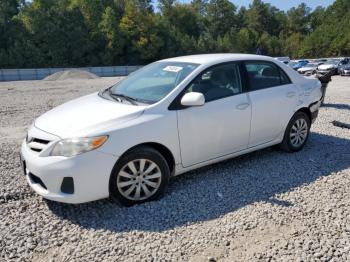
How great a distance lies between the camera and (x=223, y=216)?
3.58 metres

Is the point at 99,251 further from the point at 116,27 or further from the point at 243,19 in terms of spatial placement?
the point at 243,19

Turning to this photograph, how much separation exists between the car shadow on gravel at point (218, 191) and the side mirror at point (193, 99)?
1.08 metres

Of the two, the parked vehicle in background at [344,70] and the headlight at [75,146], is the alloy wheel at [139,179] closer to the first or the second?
the headlight at [75,146]

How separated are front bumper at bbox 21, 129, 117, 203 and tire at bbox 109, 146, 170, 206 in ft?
0.41

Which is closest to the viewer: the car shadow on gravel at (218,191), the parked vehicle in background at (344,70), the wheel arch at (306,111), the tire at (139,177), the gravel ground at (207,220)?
the gravel ground at (207,220)

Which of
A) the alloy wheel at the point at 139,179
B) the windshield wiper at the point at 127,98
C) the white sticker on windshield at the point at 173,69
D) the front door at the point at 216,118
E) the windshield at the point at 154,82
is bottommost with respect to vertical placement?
the alloy wheel at the point at 139,179

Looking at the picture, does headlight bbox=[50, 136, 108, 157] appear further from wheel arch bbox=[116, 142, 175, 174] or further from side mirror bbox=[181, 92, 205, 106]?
side mirror bbox=[181, 92, 205, 106]

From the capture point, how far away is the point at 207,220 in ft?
11.5

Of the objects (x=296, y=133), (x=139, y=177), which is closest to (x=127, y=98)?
(x=139, y=177)

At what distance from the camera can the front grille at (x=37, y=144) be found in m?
3.54

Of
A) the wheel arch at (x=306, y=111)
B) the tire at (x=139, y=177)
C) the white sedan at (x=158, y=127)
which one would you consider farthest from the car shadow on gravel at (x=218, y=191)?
the wheel arch at (x=306, y=111)

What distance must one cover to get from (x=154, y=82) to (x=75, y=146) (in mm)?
1530

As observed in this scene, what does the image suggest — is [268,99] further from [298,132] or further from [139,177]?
[139,177]

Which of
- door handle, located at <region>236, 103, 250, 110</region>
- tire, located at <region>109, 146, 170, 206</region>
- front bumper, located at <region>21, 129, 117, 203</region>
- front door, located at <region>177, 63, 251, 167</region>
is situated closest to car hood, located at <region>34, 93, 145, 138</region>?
front bumper, located at <region>21, 129, 117, 203</region>
